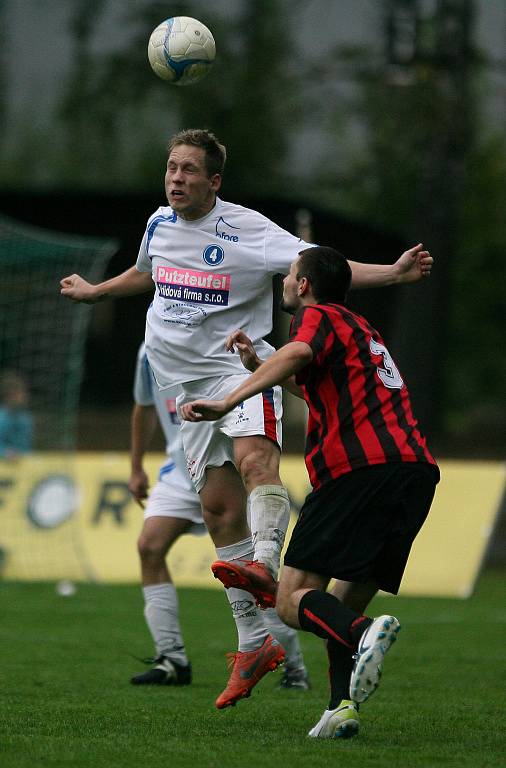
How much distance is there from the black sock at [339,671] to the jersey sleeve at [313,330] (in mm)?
1157

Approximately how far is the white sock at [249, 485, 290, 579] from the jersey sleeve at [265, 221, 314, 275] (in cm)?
101

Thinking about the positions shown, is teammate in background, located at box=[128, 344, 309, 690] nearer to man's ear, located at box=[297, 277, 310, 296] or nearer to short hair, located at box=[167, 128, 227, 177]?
short hair, located at box=[167, 128, 227, 177]

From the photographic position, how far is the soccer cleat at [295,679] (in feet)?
24.3

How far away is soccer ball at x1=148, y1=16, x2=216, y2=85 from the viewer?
6719 millimetres

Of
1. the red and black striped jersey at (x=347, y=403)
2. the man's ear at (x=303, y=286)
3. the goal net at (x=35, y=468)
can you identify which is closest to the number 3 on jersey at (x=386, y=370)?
the red and black striped jersey at (x=347, y=403)

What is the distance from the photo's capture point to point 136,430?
26.5ft

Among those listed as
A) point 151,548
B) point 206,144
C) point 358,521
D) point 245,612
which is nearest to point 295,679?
point 151,548

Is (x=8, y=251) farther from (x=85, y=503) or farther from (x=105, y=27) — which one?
(x=105, y=27)

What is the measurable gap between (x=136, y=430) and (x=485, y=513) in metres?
6.01

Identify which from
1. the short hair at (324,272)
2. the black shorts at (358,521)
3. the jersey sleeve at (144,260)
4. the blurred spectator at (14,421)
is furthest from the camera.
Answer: the blurred spectator at (14,421)

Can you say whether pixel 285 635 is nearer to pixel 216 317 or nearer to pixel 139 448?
pixel 139 448

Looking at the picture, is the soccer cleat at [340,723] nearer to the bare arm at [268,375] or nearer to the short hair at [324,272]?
the bare arm at [268,375]

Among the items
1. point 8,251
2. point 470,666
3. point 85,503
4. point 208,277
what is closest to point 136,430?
point 208,277

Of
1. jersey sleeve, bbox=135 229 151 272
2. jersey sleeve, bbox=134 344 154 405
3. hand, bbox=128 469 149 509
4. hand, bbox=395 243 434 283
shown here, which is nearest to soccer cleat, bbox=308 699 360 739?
hand, bbox=395 243 434 283
